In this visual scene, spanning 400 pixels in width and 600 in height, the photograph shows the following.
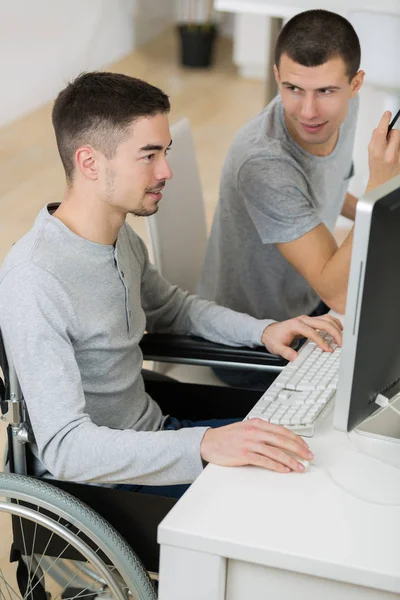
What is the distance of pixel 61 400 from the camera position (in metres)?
1.37

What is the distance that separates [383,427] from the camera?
4.76 feet

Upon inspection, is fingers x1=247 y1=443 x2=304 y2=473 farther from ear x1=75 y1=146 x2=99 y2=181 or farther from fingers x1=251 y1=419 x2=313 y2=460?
ear x1=75 y1=146 x2=99 y2=181

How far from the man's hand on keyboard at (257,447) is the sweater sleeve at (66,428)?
43 millimetres

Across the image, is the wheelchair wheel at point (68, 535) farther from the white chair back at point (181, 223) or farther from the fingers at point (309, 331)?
the white chair back at point (181, 223)

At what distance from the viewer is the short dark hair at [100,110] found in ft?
4.92

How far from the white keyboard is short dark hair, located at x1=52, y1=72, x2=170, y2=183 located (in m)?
0.45


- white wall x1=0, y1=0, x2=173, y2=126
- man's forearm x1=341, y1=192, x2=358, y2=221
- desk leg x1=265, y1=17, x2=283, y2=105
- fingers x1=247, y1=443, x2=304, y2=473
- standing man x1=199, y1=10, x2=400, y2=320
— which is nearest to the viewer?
fingers x1=247, y1=443, x2=304, y2=473

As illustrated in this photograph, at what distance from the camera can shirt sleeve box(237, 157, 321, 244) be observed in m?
1.98

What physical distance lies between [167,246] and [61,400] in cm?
82

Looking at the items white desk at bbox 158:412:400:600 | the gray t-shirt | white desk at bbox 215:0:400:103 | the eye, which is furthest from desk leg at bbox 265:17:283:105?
white desk at bbox 158:412:400:600

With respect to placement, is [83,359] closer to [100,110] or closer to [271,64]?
[100,110]

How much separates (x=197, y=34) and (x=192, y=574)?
5627mm

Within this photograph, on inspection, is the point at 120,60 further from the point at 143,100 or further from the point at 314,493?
the point at 314,493

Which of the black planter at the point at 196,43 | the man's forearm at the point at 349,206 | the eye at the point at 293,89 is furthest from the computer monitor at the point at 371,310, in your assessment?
the black planter at the point at 196,43
